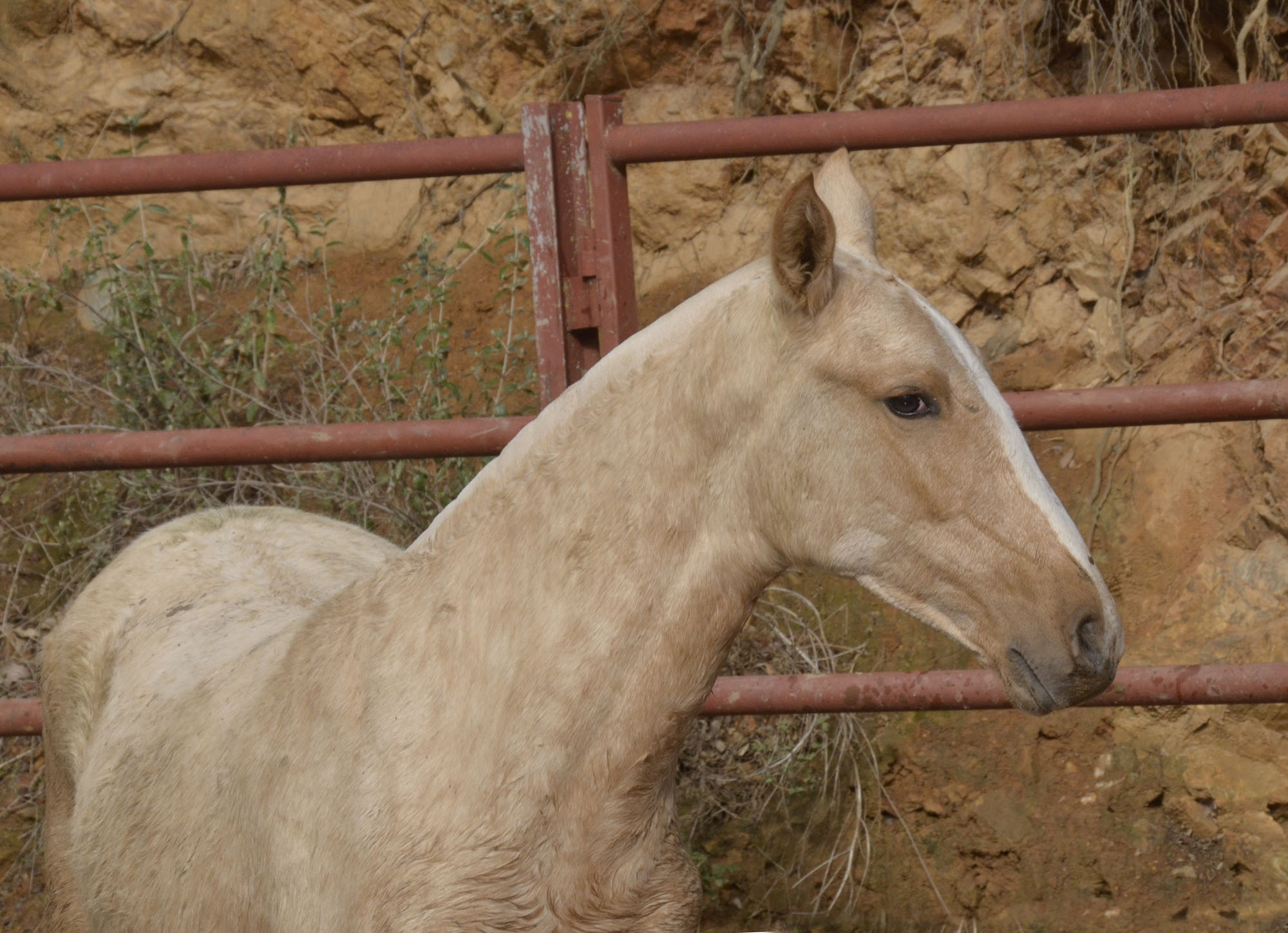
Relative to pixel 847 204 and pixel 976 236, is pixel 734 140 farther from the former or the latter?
pixel 976 236

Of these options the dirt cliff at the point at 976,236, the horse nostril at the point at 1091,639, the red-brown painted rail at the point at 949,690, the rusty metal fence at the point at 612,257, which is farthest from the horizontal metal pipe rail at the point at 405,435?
the dirt cliff at the point at 976,236

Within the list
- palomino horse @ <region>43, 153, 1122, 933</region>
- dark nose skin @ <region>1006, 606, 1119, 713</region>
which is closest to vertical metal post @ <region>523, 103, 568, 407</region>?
palomino horse @ <region>43, 153, 1122, 933</region>

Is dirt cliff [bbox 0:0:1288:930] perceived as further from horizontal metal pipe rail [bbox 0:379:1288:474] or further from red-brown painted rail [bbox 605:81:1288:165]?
red-brown painted rail [bbox 605:81:1288:165]

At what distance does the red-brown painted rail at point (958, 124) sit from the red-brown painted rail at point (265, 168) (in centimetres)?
30

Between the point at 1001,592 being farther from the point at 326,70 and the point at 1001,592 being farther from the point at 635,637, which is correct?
the point at 326,70

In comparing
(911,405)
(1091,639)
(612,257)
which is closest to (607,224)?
(612,257)

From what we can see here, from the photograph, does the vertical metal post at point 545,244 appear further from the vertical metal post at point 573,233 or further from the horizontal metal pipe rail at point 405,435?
the horizontal metal pipe rail at point 405,435

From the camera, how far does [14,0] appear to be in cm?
668

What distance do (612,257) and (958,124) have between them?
29.8 inches

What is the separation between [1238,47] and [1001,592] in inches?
142

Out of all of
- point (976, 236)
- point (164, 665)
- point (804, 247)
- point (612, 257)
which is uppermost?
point (804, 247)

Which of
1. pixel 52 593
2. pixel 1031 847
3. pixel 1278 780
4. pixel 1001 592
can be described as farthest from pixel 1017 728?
pixel 52 593

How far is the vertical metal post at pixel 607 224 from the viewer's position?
108 inches

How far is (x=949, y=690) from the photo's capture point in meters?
2.68
